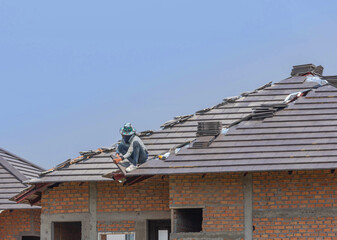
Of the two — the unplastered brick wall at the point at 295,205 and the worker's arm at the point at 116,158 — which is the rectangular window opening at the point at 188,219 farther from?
the unplastered brick wall at the point at 295,205

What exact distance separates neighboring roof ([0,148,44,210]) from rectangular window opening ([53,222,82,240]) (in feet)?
5.67

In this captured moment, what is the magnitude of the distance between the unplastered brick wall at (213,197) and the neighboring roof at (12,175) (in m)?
6.71

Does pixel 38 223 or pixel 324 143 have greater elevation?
pixel 324 143

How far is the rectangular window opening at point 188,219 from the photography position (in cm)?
2181

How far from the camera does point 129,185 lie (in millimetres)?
23078

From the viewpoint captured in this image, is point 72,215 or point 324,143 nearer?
point 324,143

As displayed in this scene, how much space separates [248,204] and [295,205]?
1.09 meters

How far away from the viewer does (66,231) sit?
24922 millimetres

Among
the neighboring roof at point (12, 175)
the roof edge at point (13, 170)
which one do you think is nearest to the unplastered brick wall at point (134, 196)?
the neighboring roof at point (12, 175)

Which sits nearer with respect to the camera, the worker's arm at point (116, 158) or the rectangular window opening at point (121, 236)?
the worker's arm at point (116, 158)

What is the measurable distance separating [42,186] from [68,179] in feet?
3.54

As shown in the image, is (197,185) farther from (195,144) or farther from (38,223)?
(38,223)

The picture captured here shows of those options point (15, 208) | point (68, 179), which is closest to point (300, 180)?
point (68, 179)

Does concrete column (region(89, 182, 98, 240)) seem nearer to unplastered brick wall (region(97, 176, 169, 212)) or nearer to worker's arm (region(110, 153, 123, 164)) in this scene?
unplastered brick wall (region(97, 176, 169, 212))
